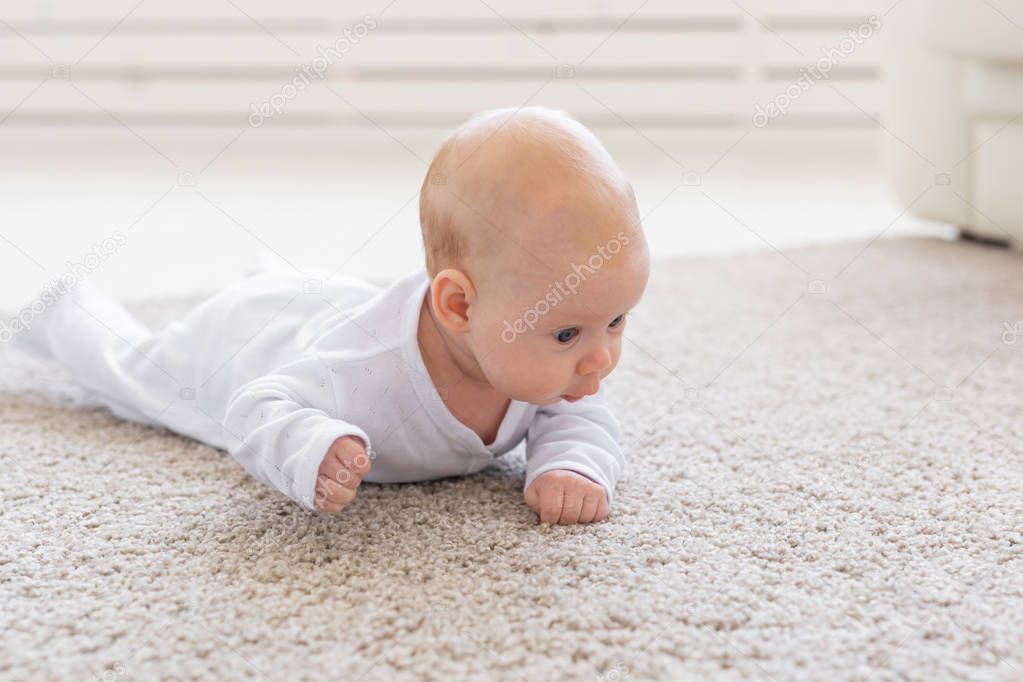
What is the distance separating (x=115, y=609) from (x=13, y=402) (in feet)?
1.68

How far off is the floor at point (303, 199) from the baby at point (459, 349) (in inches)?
8.2

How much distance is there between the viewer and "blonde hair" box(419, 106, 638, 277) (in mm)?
797

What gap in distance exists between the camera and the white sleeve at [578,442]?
903 mm

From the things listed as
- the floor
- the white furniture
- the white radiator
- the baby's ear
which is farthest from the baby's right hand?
the white radiator

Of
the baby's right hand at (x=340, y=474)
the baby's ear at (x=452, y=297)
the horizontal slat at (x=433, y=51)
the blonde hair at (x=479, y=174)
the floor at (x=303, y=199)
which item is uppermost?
the blonde hair at (x=479, y=174)

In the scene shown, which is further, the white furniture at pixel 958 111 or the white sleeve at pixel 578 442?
the white furniture at pixel 958 111

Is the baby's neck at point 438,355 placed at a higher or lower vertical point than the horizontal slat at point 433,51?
higher

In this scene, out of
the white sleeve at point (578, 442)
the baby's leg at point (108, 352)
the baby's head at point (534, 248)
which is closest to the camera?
the baby's head at point (534, 248)

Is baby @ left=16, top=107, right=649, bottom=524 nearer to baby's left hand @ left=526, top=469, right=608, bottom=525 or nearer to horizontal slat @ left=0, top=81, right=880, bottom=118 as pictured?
baby's left hand @ left=526, top=469, right=608, bottom=525

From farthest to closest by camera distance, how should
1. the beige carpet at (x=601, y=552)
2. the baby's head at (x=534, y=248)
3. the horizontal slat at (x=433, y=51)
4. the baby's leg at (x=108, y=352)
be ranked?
the horizontal slat at (x=433, y=51) < the baby's leg at (x=108, y=352) < the baby's head at (x=534, y=248) < the beige carpet at (x=601, y=552)

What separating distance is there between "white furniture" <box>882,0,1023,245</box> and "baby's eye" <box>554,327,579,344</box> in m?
1.10

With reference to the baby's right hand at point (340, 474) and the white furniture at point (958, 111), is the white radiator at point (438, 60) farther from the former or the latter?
the baby's right hand at point (340, 474)

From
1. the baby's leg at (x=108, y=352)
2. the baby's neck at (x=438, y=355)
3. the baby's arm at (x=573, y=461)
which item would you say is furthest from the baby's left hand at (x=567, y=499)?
the baby's leg at (x=108, y=352)

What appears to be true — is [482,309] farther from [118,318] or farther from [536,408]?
[118,318]
